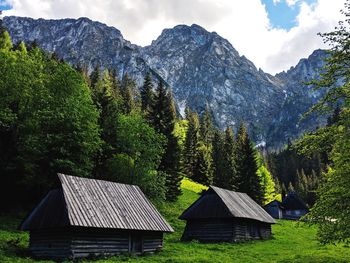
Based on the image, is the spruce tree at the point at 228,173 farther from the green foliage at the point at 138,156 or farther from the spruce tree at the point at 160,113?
the green foliage at the point at 138,156

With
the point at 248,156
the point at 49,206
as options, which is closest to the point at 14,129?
the point at 49,206

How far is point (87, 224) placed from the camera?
87.6ft

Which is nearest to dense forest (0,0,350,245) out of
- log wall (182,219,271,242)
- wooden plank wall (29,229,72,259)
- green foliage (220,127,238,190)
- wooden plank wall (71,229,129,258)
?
log wall (182,219,271,242)

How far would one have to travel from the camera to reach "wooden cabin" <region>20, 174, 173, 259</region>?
26.8m

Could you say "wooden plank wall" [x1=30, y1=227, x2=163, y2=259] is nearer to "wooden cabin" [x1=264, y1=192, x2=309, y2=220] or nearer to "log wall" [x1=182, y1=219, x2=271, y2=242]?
"log wall" [x1=182, y1=219, x2=271, y2=242]

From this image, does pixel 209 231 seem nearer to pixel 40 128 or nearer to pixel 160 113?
pixel 40 128

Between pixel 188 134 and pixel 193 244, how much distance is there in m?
61.2

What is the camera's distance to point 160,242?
3447 centimetres

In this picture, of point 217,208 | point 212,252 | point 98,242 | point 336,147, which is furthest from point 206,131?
point 336,147

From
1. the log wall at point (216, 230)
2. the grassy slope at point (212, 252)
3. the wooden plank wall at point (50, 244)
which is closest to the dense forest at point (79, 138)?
the grassy slope at point (212, 252)

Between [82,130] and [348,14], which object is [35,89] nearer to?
[82,130]

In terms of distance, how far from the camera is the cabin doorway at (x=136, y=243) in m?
31.5

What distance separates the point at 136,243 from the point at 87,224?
21.1 feet

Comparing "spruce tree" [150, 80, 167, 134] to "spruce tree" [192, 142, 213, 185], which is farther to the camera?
"spruce tree" [192, 142, 213, 185]
